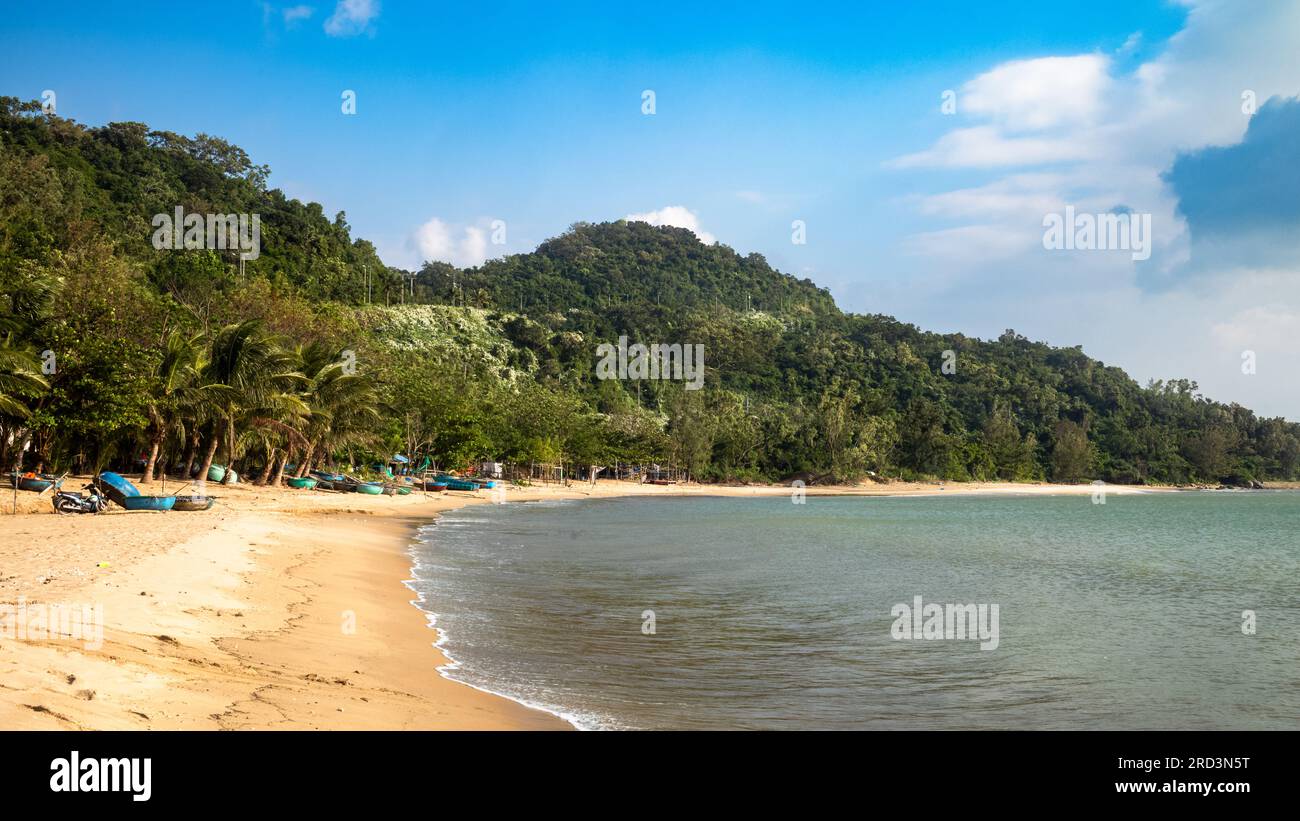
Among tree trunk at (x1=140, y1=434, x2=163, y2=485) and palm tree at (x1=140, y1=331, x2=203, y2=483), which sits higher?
palm tree at (x1=140, y1=331, x2=203, y2=483)

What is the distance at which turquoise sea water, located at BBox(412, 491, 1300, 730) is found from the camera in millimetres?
10859

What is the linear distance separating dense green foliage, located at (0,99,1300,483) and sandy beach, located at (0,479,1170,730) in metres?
12.6

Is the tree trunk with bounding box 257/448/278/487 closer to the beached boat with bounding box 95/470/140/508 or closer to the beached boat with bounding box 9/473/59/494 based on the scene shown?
the beached boat with bounding box 9/473/59/494

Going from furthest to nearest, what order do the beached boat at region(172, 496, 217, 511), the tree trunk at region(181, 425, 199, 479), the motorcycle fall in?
the tree trunk at region(181, 425, 199, 479) → the beached boat at region(172, 496, 217, 511) → the motorcycle

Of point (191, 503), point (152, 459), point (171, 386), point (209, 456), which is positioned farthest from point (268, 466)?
point (191, 503)

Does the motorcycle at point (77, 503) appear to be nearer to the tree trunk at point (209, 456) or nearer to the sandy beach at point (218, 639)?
the sandy beach at point (218, 639)

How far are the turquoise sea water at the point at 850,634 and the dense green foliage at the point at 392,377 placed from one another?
44.8 ft

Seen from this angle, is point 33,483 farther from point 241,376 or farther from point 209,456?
point 209,456

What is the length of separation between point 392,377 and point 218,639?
54768 millimetres

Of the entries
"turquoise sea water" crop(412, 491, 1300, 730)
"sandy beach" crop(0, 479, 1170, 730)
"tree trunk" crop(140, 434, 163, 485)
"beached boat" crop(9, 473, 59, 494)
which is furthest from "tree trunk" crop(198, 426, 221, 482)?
"sandy beach" crop(0, 479, 1170, 730)

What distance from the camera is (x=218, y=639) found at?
10.9 metres

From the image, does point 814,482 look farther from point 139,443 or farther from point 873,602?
point 873,602

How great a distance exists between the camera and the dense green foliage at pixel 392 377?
35375 millimetres

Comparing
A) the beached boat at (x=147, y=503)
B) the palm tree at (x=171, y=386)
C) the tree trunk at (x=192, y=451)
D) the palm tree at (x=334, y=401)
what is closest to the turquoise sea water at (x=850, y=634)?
the beached boat at (x=147, y=503)
